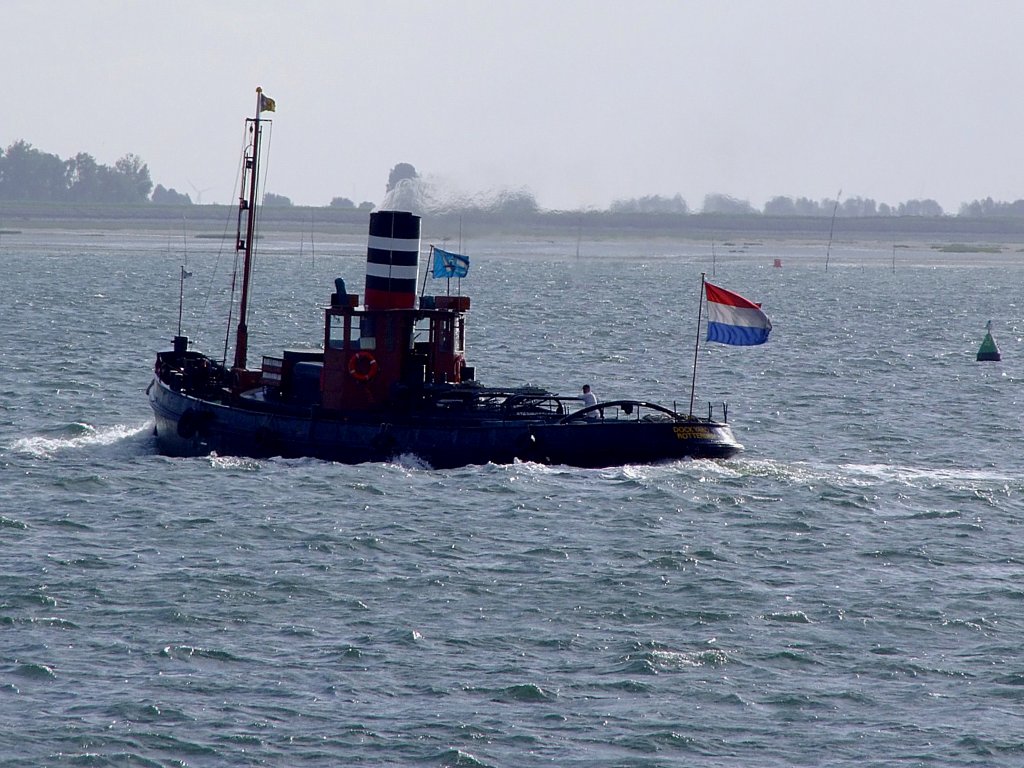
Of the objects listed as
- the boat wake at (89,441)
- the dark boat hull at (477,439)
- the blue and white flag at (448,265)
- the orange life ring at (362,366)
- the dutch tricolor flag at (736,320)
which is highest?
the blue and white flag at (448,265)

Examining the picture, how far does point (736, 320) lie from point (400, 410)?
295 inches

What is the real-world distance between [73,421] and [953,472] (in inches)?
865

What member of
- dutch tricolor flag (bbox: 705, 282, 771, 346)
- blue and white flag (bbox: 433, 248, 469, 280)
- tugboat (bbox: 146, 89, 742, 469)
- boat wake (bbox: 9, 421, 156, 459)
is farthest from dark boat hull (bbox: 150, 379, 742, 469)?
boat wake (bbox: 9, 421, 156, 459)

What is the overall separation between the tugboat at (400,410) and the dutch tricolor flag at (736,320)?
7.09 feet

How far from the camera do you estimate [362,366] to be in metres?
34.1

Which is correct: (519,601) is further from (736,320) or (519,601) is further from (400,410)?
(400,410)

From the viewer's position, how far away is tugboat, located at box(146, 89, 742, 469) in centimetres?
3291

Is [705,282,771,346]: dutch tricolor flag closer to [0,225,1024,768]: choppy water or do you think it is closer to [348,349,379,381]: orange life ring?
[0,225,1024,768]: choppy water

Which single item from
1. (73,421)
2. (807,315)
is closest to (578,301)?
(807,315)

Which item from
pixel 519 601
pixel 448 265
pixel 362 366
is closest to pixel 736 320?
pixel 448 265

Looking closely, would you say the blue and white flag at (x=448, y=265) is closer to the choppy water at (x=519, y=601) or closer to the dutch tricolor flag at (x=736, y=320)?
the choppy water at (x=519, y=601)

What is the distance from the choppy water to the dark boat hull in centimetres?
39

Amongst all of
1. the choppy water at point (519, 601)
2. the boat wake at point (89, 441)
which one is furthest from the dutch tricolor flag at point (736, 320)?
the boat wake at point (89, 441)

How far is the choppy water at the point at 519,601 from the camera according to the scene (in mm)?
18516
